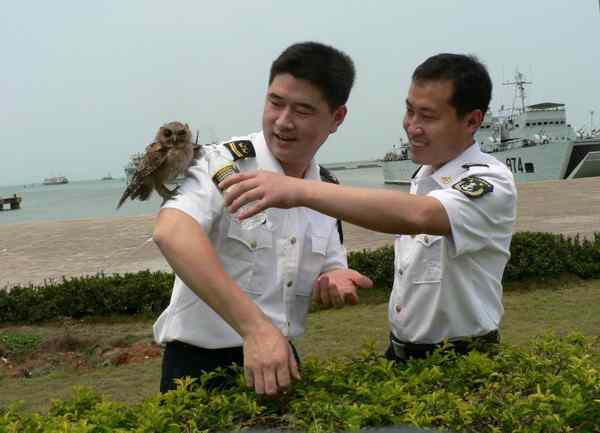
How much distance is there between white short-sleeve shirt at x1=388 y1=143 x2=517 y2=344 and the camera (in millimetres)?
2305

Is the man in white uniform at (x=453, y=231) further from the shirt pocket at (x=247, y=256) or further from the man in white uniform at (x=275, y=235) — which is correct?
the shirt pocket at (x=247, y=256)

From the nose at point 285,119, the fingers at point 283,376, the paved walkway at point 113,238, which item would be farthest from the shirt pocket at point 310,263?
the paved walkway at point 113,238

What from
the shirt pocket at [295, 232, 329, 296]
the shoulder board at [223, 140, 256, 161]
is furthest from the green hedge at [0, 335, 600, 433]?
the shoulder board at [223, 140, 256, 161]

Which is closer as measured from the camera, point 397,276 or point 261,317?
point 261,317

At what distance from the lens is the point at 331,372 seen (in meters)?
2.09

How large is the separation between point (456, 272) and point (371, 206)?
763mm

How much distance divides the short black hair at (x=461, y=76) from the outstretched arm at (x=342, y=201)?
0.65 meters

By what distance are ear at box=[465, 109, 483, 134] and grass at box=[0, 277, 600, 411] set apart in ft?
10.8

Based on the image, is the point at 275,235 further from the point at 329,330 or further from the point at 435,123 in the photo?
the point at 329,330

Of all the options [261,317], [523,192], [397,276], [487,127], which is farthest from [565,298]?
[487,127]

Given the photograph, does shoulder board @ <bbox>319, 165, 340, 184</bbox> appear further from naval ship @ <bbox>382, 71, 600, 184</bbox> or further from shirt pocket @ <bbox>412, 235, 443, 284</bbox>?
naval ship @ <bbox>382, 71, 600, 184</bbox>

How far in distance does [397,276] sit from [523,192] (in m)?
17.2

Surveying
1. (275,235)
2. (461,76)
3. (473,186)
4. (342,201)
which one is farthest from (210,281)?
(461,76)

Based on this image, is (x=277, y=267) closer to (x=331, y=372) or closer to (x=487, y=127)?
(x=331, y=372)
